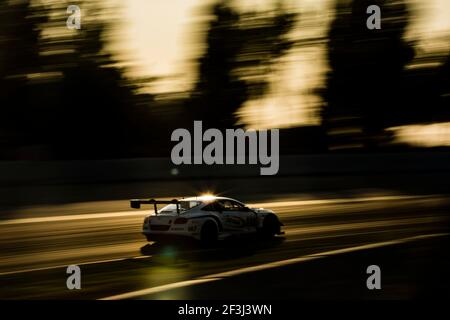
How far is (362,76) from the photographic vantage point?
3638cm

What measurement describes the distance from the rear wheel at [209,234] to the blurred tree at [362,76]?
886 inches

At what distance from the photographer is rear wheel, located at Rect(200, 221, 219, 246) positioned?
44.2 feet

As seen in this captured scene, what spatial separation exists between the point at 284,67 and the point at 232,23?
3.29 m

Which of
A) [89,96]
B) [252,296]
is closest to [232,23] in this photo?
[89,96]

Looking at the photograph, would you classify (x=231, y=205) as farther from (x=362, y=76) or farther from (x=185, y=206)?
(x=362, y=76)

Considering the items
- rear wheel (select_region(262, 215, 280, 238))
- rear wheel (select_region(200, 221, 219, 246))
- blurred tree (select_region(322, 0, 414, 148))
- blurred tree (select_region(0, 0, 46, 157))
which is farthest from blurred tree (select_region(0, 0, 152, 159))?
rear wheel (select_region(200, 221, 219, 246))

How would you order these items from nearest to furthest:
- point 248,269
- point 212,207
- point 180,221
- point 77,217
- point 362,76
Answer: point 248,269, point 180,221, point 212,207, point 77,217, point 362,76

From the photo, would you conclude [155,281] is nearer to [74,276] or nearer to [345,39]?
[74,276]

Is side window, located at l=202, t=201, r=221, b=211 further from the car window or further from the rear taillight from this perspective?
the rear taillight

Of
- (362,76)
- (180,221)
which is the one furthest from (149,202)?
(362,76)

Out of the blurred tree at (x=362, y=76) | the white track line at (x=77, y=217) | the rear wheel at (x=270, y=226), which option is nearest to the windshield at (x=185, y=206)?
the rear wheel at (x=270, y=226)

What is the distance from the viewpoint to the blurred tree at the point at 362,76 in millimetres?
36188

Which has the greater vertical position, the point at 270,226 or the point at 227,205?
the point at 227,205

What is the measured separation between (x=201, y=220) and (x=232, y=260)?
5.94ft
